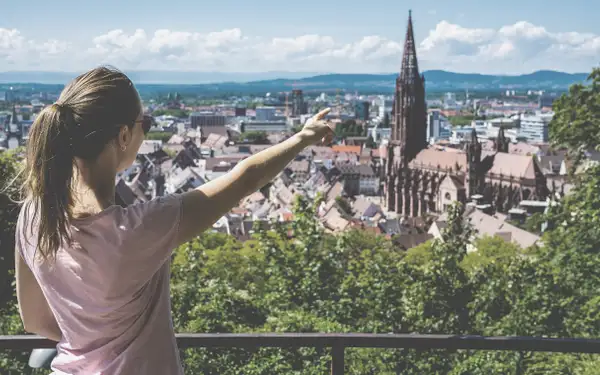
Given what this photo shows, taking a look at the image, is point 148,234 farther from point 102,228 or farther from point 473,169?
point 473,169

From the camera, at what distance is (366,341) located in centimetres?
274

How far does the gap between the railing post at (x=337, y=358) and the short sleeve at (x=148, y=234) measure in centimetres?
130

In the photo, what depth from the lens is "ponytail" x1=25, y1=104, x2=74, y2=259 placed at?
1618 mm

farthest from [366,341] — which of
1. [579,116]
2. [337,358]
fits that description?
[579,116]

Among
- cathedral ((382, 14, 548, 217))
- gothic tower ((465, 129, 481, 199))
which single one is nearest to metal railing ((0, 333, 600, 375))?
cathedral ((382, 14, 548, 217))

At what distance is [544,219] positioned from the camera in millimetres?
15227

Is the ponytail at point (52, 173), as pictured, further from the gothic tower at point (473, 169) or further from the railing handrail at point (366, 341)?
the gothic tower at point (473, 169)

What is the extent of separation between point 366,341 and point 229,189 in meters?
1.25

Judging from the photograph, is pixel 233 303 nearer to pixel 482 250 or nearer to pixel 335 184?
pixel 482 250

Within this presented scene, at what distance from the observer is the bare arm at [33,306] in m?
1.85

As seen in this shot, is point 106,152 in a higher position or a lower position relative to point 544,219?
higher

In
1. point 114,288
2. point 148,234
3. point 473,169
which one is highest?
point 148,234

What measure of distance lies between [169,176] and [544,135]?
419 feet

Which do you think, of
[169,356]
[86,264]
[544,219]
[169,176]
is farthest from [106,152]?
[169,176]
